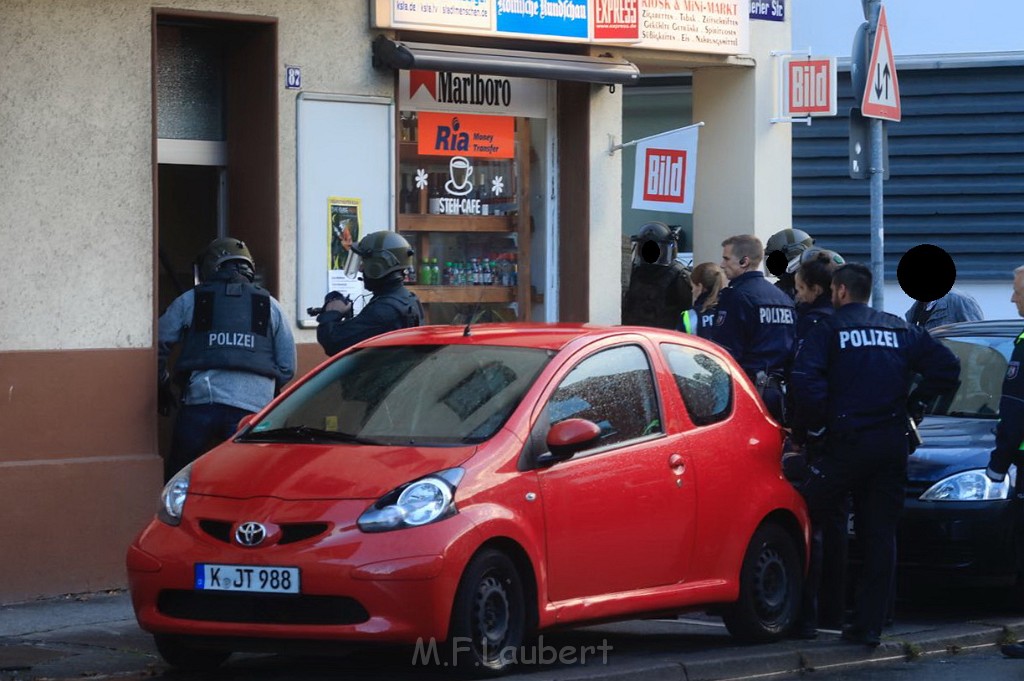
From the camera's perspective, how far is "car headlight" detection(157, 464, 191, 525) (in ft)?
26.3

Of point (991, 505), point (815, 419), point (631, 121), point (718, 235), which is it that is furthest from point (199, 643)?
point (631, 121)

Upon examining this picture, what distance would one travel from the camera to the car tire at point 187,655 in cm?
812

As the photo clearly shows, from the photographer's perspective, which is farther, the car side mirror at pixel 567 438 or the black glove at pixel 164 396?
the black glove at pixel 164 396

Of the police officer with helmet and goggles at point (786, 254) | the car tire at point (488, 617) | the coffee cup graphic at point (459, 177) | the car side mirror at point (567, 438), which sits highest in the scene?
the coffee cup graphic at point (459, 177)

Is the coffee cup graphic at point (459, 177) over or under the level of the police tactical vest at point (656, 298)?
over

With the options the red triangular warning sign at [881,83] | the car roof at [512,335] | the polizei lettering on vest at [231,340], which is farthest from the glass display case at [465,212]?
the car roof at [512,335]

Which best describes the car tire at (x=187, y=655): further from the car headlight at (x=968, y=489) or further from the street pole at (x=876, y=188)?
the street pole at (x=876, y=188)

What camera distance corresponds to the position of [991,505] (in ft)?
33.3

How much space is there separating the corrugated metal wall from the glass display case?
6.75m

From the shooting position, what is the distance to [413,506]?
7.58m

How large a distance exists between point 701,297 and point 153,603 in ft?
16.9

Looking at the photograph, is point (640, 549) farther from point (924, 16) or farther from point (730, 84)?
point (924, 16)

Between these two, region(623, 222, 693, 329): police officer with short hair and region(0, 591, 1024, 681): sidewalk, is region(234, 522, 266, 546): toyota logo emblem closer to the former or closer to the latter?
region(0, 591, 1024, 681): sidewalk

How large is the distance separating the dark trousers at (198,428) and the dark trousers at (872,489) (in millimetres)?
3273
